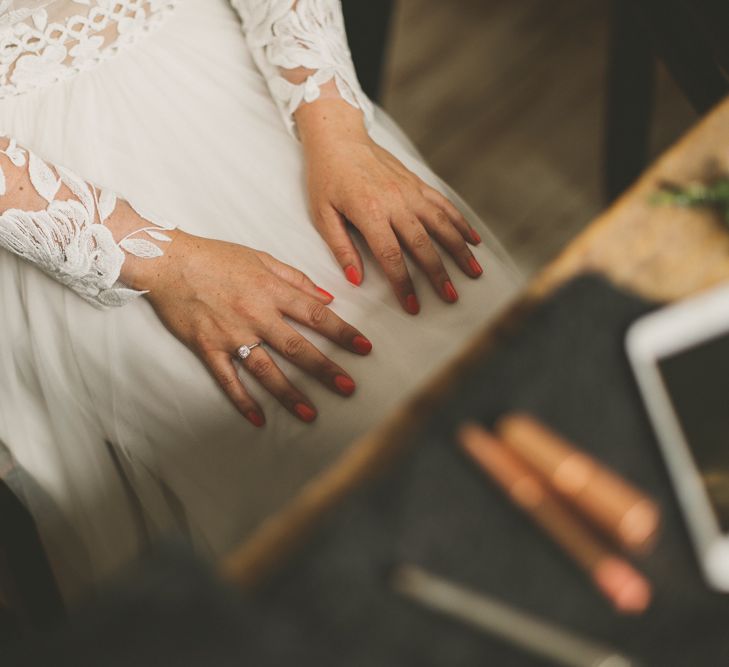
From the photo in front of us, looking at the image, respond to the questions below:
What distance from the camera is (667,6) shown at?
0.80 m

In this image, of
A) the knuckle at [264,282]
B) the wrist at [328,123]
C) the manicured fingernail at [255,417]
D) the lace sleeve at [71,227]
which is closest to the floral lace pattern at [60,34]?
the lace sleeve at [71,227]

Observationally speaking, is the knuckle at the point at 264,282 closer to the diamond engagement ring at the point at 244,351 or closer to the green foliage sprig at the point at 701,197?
the diamond engagement ring at the point at 244,351

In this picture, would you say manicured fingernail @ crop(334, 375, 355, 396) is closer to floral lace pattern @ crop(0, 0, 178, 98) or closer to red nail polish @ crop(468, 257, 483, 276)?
red nail polish @ crop(468, 257, 483, 276)

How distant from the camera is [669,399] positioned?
0.38 meters

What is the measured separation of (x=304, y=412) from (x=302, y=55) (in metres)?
0.43

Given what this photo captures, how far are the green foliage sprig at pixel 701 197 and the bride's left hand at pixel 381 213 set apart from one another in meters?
0.25

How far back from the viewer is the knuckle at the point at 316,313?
626 mm

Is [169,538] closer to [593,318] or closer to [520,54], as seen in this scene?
[593,318]

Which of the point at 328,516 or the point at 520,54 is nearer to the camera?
the point at 328,516

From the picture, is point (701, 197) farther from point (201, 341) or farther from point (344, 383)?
point (201, 341)

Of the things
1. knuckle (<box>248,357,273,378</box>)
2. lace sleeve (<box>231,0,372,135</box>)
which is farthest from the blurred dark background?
knuckle (<box>248,357,273,378</box>)

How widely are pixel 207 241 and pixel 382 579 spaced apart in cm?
44

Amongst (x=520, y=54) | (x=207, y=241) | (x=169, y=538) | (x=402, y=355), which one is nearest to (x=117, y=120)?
(x=207, y=241)

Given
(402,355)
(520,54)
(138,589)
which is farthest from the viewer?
(520,54)
